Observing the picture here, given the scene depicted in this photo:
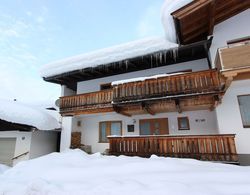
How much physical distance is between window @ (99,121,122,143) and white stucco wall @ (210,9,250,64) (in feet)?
25.2

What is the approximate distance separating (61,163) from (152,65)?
8683 mm

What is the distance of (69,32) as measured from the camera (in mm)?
34438

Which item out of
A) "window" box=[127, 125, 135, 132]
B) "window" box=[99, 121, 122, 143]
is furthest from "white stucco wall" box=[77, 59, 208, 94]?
"window" box=[127, 125, 135, 132]

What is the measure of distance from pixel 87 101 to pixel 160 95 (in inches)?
209

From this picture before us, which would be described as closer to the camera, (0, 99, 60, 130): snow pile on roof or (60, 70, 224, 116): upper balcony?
(60, 70, 224, 116): upper balcony

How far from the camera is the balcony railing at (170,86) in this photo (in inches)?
339

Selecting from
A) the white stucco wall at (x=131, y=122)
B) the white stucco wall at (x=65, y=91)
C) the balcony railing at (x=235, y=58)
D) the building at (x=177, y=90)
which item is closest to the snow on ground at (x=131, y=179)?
the building at (x=177, y=90)

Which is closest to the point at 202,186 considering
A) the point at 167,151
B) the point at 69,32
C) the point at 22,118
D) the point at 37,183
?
the point at 37,183

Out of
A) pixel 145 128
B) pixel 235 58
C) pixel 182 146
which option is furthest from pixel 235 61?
pixel 145 128

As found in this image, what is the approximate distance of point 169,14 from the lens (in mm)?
8539

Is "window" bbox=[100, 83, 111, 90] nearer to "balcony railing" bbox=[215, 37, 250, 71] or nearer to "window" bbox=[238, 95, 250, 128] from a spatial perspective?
"balcony railing" bbox=[215, 37, 250, 71]

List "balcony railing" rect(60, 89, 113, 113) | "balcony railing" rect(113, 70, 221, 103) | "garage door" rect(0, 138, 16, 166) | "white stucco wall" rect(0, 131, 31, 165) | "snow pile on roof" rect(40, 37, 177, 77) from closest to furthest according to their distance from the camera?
"balcony railing" rect(113, 70, 221, 103), "snow pile on roof" rect(40, 37, 177, 77), "balcony railing" rect(60, 89, 113, 113), "white stucco wall" rect(0, 131, 31, 165), "garage door" rect(0, 138, 16, 166)

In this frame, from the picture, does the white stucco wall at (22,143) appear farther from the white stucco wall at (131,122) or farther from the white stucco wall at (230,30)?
the white stucco wall at (230,30)

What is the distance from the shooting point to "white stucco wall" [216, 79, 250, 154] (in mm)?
8195
